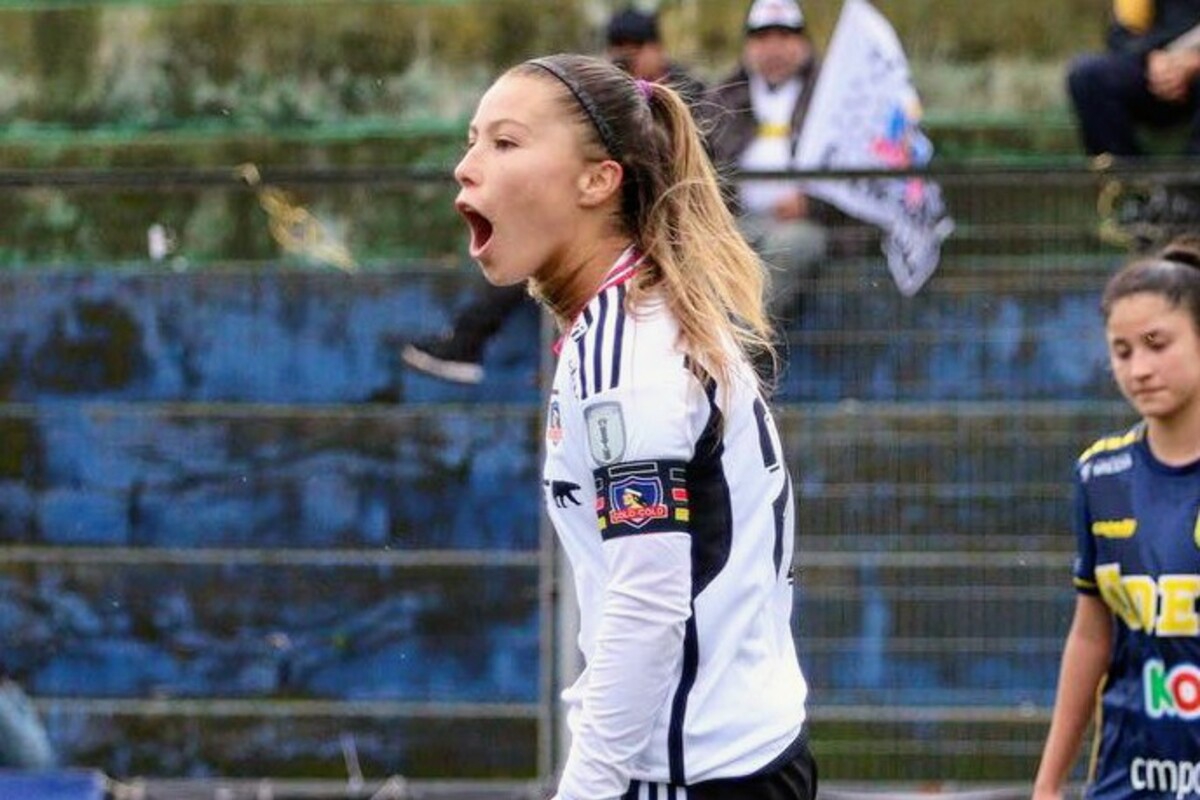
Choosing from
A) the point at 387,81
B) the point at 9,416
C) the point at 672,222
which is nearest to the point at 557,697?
the point at 9,416

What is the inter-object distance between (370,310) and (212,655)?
1.40m

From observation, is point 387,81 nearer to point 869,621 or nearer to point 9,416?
point 9,416

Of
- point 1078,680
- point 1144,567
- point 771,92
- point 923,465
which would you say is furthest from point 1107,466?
point 771,92

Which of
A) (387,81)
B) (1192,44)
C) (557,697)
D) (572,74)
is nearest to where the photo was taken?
(572,74)

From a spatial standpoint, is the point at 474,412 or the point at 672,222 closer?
the point at 672,222

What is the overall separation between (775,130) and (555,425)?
19.3ft

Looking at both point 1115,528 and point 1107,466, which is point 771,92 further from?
point 1115,528

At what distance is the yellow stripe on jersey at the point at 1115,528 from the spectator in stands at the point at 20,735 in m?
4.53

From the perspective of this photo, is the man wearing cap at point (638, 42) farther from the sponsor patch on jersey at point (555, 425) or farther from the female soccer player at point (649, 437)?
the sponsor patch on jersey at point (555, 425)

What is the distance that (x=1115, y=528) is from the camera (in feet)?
18.7

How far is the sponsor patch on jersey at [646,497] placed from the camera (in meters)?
3.59

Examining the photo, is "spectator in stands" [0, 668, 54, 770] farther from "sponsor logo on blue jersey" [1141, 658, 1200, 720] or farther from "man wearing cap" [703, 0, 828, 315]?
"sponsor logo on blue jersey" [1141, 658, 1200, 720]

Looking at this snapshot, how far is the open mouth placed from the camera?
3832mm

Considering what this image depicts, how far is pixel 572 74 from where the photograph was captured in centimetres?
389
